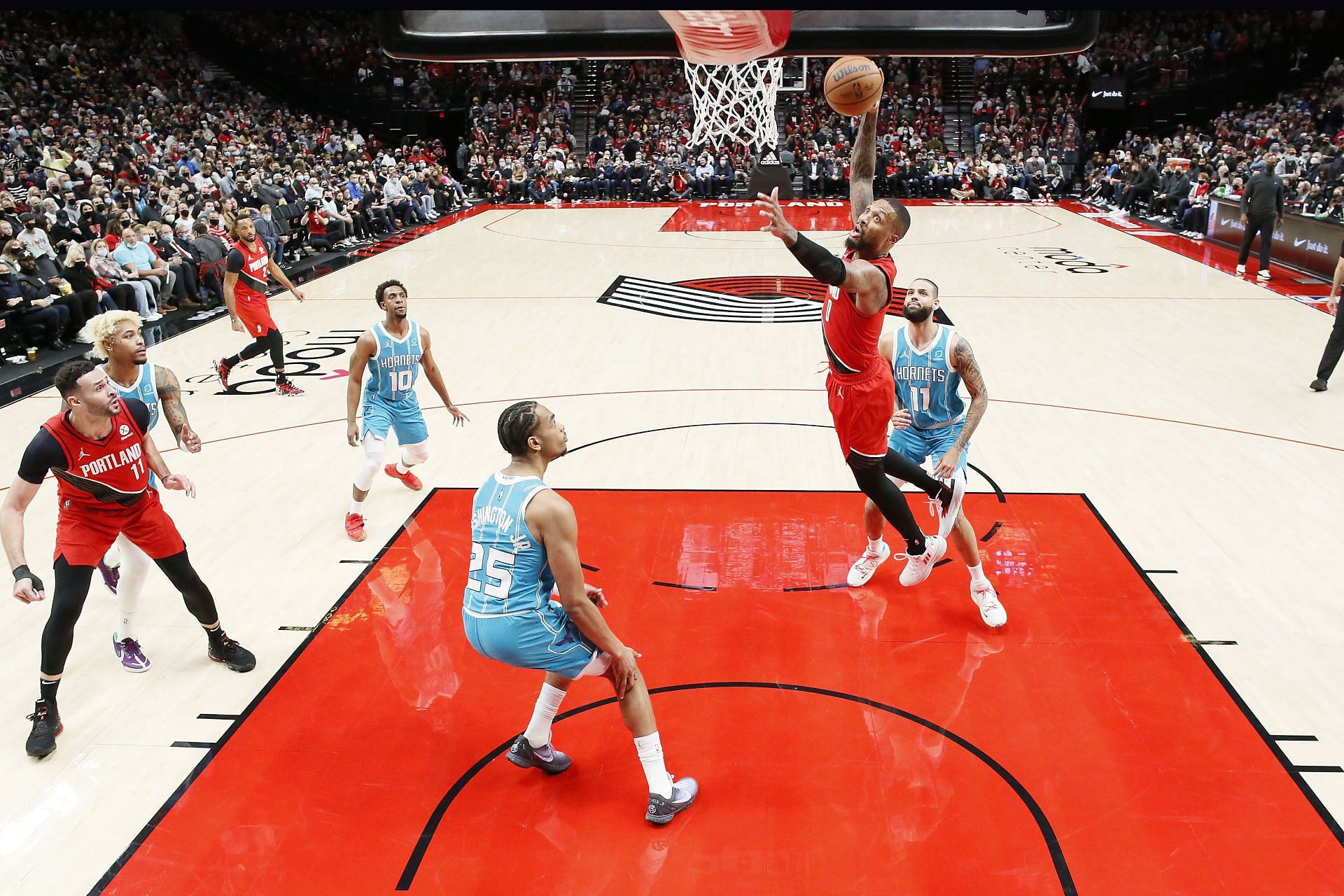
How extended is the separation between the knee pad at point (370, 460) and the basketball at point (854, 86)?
3393 millimetres

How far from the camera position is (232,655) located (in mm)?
4852

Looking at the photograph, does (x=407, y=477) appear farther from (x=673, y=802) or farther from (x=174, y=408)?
(x=673, y=802)

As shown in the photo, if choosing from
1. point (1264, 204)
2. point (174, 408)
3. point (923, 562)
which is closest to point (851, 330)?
point (923, 562)

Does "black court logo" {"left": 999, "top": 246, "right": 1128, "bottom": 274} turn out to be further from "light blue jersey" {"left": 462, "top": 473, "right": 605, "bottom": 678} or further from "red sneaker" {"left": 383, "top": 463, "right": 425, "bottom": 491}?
"light blue jersey" {"left": 462, "top": 473, "right": 605, "bottom": 678}

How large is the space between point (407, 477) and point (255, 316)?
11.2 feet

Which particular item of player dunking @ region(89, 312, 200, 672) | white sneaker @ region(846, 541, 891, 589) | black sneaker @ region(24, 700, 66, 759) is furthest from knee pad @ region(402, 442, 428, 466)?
white sneaker @ region(846, 541, 891, 589)

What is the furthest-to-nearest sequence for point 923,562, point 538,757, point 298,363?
point 298,363
point 923,562
point 538,757

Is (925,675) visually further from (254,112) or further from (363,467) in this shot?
(254,112)

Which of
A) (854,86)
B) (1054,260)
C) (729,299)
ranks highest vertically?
(854,86)

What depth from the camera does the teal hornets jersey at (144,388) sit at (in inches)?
185

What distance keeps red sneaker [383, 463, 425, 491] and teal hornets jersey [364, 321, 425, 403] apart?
2.60ft

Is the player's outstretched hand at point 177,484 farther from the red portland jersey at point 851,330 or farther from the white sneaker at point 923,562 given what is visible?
the white sneaker at point 923,562

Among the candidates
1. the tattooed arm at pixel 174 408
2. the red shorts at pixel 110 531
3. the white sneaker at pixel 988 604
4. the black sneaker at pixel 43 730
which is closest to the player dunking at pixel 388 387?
the tattooed arm at pixel 174 408

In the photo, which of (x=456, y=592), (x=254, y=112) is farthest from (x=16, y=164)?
(x=456, y=592)
